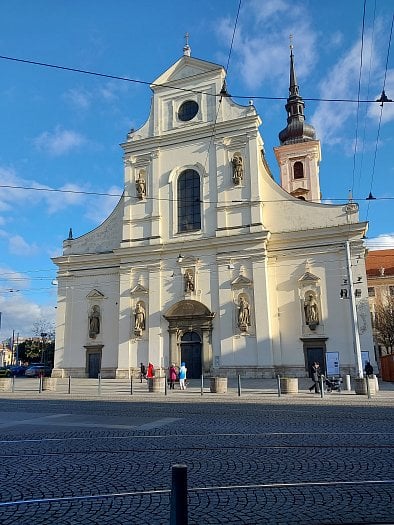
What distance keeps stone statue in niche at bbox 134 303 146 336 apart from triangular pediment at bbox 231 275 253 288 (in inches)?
268

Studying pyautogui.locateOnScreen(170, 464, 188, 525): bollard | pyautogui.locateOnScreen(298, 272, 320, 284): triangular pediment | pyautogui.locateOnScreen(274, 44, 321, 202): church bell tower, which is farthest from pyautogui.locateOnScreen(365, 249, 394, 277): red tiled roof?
pyautogui.locateOnScreen(170, 464, 188, 525): bollard

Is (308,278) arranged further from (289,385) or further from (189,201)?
A: (289,385)

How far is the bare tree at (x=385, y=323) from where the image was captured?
4700 cm

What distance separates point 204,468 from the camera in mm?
6527

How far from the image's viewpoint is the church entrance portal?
31.6m

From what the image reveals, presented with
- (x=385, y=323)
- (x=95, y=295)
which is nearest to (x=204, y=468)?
(x=95, y=295)

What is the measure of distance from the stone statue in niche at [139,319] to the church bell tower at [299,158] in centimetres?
2159

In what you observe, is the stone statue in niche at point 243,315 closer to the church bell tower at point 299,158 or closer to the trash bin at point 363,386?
the trash bin at point 363,386

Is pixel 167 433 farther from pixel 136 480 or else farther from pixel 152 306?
pixel 152 306

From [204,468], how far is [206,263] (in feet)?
85.7

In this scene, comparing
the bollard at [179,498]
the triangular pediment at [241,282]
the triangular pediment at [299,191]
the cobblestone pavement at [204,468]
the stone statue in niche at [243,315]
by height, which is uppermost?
the triangular pediment at [299,191]

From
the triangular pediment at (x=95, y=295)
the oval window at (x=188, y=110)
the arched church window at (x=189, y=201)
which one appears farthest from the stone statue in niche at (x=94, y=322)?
the oval window at (x=188, y=110)

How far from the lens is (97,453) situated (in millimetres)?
7766

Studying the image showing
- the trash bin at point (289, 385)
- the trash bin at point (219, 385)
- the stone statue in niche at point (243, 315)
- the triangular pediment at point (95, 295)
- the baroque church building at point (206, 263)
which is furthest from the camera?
the triangular pediment at point (95, 295)
